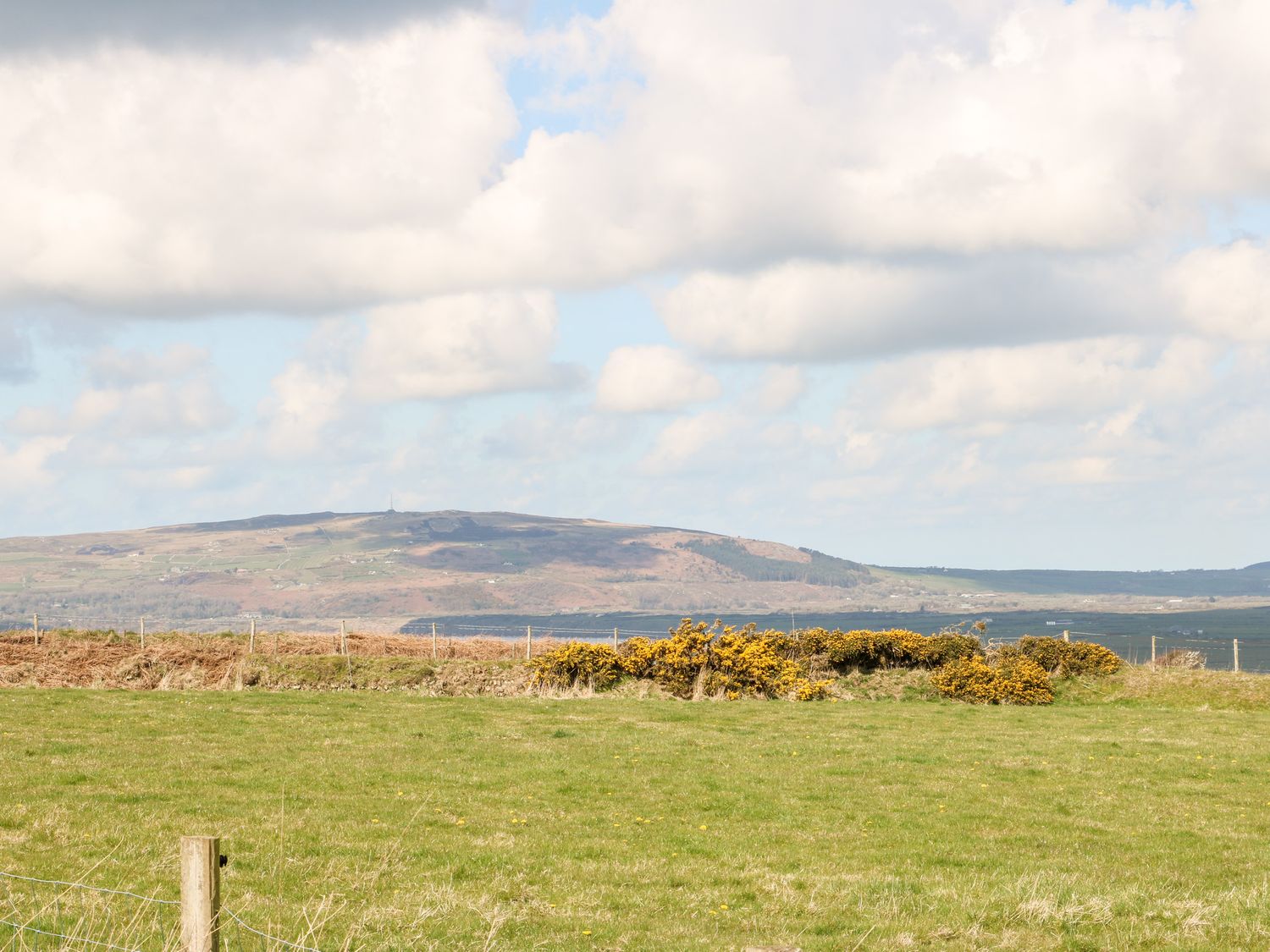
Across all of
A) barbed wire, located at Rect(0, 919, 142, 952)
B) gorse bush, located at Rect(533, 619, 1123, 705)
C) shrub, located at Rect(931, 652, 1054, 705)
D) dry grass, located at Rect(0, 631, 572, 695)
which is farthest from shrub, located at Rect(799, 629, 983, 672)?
barbed wire, located at Rect(0, 919, 142, 952)

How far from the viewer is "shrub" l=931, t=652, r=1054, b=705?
45.3m

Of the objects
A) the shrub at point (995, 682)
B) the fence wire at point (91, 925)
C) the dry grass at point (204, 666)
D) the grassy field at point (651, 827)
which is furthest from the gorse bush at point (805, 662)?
the fence wire at point (91, 925)

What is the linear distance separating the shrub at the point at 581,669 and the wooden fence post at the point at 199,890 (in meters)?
39.5

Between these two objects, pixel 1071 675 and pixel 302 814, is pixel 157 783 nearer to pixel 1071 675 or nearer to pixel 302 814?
pixel 302 814

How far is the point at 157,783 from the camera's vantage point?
21016 millimetres

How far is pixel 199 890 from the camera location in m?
8.49

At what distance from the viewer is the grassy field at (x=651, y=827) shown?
1345cm

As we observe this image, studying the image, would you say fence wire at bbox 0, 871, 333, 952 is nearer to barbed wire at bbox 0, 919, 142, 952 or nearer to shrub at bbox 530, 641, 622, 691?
barbed wire at bbox 0, 919, 142, 952

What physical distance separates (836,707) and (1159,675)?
1484 cm

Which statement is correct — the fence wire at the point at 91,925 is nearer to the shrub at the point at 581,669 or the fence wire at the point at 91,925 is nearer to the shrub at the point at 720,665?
the shrub at the point at 720,665

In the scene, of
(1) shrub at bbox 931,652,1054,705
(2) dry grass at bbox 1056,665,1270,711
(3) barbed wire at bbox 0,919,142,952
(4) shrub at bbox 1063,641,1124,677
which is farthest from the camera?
(4) shrub at bbox 1063,641,1124,677

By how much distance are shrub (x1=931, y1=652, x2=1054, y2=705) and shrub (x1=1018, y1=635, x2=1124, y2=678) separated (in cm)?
144

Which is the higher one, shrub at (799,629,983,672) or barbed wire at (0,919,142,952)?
barbed wire at (0,919,142,952)

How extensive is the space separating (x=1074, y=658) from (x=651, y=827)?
34415 millimetres
